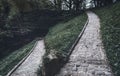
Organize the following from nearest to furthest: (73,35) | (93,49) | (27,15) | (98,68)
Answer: (98,68) < (93,49) < (73,35) < (27,15)

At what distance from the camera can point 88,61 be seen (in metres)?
15.0

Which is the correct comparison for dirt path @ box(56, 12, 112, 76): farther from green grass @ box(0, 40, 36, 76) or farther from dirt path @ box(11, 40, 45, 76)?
green grass @ box(0, 40, 36, 76)

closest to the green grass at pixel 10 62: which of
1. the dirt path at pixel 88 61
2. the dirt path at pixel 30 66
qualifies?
the dirt path at pixel 30 66

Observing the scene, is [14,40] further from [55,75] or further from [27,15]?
[55,75]

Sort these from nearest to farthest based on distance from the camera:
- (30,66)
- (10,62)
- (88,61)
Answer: (88,61)
(30,66)
(10,62)

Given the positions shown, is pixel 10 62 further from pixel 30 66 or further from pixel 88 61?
pixel 88 61

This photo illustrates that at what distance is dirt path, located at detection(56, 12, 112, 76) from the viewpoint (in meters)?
13.3

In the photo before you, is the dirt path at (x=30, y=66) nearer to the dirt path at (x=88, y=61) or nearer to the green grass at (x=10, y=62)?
the green grass at (x=10, y=62)

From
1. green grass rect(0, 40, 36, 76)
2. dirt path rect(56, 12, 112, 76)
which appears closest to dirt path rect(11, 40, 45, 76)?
green grass rect(0, 40, 36, 76)

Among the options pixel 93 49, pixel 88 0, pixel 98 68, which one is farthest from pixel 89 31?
pixel 88 0

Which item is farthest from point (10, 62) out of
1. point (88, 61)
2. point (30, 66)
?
point (88, 61)

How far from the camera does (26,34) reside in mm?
35781

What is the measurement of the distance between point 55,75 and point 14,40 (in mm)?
20822

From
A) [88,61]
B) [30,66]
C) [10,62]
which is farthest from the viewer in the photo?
[10,62]
